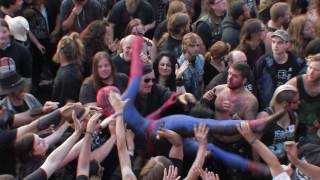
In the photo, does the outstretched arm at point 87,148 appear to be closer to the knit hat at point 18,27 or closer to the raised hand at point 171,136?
the raised hand at point 171,136

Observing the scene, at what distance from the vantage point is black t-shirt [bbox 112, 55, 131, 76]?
25.7ft

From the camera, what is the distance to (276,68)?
25.6 ft

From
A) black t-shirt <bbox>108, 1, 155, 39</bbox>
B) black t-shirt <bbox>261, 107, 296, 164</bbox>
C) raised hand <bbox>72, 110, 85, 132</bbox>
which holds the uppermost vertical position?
black t-shirt <bbox>108, 1, 155, 39</bbox>

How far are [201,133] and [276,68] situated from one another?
2.21m

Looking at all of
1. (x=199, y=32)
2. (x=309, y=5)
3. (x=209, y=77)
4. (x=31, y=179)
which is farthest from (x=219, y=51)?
(x=31, y=179)

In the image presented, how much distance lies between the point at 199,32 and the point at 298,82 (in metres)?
2.07

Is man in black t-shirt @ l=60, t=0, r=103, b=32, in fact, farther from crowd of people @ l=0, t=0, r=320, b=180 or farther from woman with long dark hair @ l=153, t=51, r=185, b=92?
woman with long dark hair @ l=153, t=51, r=185, b=92

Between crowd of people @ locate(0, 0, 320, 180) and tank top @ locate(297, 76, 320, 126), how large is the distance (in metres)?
0.01

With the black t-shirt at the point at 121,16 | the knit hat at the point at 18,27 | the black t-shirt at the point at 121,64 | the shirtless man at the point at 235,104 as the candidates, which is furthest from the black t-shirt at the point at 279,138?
the knit hat at the point at 18,27

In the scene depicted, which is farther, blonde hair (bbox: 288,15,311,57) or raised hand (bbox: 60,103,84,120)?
blonde hair (bbox: 288,15,311,57)

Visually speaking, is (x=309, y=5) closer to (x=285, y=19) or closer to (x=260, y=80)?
(x=285, y=19)

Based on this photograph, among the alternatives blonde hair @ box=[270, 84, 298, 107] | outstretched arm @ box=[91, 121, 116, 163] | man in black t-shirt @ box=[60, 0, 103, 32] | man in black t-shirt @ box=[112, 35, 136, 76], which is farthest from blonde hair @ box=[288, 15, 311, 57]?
outstretched arm @ box=[91, 121, 116, 163]

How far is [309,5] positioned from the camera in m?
9.93

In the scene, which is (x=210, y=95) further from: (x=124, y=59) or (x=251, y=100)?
(x=124, y=59)
